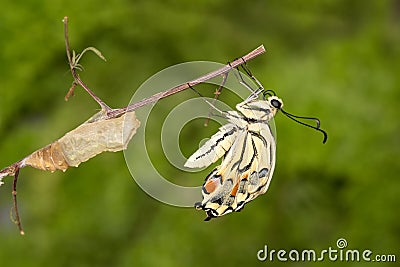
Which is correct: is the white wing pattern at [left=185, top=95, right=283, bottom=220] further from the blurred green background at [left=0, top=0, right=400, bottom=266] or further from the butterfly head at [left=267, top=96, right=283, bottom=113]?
the blurred green background at [left=0, top=0, right=400, bottom=266]

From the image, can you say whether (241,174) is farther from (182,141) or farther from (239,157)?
(182,141)

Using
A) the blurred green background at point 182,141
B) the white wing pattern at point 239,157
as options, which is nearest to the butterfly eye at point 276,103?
the white wing pattern at point 239,157

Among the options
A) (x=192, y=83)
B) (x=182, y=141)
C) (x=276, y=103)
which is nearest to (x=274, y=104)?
(x=276, y=103)

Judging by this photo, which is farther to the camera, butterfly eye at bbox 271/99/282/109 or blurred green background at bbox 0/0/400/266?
blurred green background at bbox 0/0/400/266

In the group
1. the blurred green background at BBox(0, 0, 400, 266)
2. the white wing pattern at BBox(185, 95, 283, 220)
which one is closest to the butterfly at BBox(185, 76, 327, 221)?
the white wing pattern at BBox(185, 95, 283, 220)

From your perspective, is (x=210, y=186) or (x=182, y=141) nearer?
(x=210, y=186)

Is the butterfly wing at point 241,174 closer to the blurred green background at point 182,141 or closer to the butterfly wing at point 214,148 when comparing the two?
the butterfly wing at point 214,148

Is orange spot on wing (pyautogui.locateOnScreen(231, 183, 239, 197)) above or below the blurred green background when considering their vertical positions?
below
